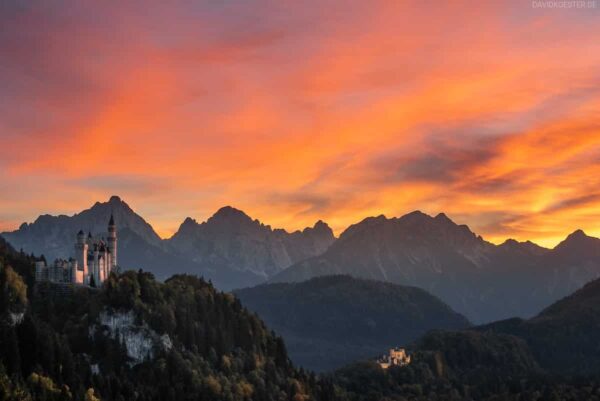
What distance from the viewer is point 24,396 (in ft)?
651
